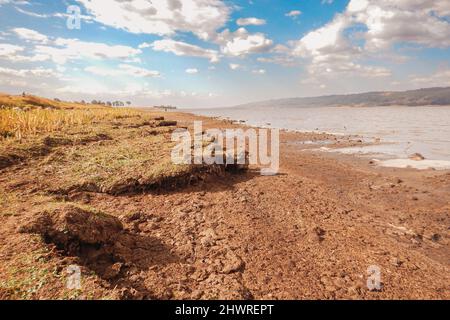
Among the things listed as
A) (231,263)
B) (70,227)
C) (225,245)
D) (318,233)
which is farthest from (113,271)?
(318,233)

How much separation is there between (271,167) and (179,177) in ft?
14.2

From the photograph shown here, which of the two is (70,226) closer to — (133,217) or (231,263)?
(133,217)

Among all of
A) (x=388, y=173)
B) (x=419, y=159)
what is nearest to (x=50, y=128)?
(x=388, y=173)

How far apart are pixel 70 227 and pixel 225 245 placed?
2.26 metres

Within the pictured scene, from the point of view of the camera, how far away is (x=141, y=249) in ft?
14.6

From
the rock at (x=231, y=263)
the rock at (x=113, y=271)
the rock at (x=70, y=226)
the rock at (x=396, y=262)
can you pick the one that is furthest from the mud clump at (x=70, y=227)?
the rock at (x=396, y=262)

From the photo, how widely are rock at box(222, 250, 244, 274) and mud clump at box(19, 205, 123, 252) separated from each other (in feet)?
5.52

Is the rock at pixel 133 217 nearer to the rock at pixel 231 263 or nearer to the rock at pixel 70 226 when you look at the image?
the rock at pixel 70 226

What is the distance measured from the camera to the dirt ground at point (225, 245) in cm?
353

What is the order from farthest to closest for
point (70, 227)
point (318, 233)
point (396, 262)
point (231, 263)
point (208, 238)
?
point (318, 233) → point (208, 238) → point (396, 262) → point (231, 263) → point (70, 227)

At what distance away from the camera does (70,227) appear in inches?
156

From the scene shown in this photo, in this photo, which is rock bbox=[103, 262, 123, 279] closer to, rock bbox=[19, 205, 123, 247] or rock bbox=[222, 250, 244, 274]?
rock bbox=[19, 205, 123, 247]
